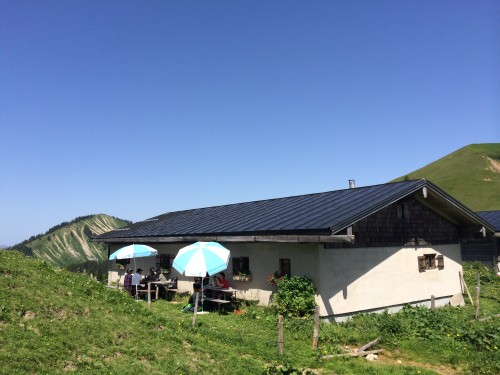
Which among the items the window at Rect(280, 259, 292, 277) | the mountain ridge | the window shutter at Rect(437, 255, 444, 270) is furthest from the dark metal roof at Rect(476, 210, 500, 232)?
the mountain ridge

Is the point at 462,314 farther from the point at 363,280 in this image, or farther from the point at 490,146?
the point at 490,146

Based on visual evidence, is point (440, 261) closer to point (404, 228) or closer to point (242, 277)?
point (404, 228)

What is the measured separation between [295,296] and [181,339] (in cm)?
489

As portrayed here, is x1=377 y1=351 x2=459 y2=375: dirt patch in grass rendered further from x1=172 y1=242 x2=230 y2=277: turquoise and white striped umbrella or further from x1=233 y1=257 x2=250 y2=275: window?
x1=233 y1=257 x2=250 y2=275: window

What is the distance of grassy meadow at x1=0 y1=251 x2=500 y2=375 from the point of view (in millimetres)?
7797

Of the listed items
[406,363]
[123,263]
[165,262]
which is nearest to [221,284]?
[165,262]

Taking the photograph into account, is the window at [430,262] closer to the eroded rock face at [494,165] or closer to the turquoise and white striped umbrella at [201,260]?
the turquoise and white striped umbrella at [201,260]

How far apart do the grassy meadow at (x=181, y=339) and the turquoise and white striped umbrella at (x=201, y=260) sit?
5.19ft

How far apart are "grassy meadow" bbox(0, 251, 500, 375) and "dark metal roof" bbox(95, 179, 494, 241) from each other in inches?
125

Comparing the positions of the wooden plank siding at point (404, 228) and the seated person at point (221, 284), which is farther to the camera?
the seated person at point (221, 284)

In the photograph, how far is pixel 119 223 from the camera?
12825cm

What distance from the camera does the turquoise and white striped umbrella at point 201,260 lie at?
506 inches

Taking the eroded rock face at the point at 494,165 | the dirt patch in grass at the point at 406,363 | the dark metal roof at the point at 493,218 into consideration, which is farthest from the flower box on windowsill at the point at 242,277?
the eroded rock face at the point at 494,165

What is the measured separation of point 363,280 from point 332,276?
1.74 m
